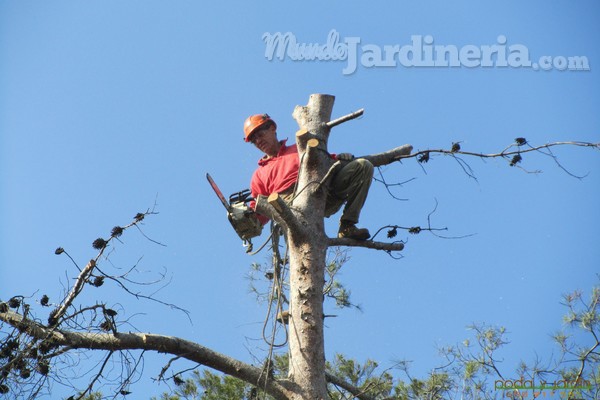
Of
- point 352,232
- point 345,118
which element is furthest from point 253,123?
point 352,232

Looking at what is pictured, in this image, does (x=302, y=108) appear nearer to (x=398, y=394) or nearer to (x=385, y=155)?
(x=385, y=155)

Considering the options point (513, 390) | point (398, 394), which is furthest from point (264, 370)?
point (398, 394)

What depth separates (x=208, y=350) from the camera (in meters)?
4.56

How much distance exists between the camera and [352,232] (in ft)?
17.9

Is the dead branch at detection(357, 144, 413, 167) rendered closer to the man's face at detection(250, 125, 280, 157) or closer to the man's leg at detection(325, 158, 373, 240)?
the man's leg at detection(325, 158, 373, 240)

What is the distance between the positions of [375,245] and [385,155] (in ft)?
2.19

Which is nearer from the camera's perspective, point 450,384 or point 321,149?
point 321,149

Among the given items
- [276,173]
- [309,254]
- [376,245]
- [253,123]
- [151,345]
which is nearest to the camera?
[151,345]

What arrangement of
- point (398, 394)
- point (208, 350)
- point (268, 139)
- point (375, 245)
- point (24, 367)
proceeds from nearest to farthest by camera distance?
point (24, 367) → point (208, 350) → point (375, 245) → point (268, 139) → point (398, 394)

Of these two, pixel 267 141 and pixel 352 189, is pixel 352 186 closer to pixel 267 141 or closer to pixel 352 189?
pixel 352 189

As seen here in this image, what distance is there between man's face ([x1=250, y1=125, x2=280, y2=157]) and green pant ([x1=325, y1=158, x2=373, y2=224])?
2.62ft

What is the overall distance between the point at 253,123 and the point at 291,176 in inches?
23.6

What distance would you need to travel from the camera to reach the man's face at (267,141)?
6242mm

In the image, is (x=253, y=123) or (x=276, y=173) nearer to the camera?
(x=276, y=173)
